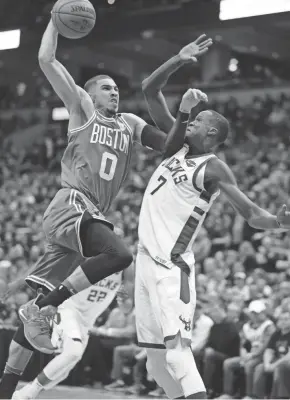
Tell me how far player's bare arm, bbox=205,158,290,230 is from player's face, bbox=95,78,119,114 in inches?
38.0

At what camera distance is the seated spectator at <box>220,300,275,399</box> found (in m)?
10.4

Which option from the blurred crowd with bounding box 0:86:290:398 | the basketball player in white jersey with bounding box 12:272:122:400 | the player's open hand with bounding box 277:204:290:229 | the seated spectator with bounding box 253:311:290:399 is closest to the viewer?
the player's open hand with bounding box 277:204:290:229

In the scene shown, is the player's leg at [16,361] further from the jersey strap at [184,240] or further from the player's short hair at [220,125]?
the player's short hair at [220,125]

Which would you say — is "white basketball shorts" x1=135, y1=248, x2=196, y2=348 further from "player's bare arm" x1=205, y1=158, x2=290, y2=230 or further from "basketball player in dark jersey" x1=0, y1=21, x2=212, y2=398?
"player's bare arm" x1=205, y1=158, x2=290, y2=230

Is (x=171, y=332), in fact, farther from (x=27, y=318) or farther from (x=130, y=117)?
(x=130, y=117)

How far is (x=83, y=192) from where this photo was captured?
235 inches

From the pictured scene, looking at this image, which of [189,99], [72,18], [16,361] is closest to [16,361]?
[16,361]

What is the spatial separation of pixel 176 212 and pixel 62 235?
34.6 inches

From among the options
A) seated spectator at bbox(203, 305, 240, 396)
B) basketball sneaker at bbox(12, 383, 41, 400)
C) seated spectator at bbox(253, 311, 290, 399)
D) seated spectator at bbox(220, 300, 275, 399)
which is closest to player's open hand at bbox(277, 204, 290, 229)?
basketball sneaker at bbox(12, 383, 41, 400)

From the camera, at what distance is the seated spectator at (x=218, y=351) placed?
10602 mm

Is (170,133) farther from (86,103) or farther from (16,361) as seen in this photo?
(16,361)

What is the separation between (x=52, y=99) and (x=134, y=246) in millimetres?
12094

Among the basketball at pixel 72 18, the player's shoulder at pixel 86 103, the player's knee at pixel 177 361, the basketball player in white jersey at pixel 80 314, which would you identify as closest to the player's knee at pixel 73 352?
the basketball player in white jersey at pixel 80 314

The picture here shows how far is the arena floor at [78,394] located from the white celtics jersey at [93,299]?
1350 mm
